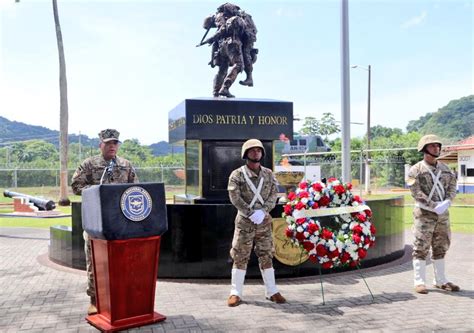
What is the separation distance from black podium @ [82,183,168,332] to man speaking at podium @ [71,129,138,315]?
0.36 meters

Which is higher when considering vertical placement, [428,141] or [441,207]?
[428,141]

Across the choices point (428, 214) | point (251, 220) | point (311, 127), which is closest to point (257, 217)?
point (251, 220)

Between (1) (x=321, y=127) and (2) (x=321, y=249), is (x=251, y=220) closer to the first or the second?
(2) (x=321, y=249)

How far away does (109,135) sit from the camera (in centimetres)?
516

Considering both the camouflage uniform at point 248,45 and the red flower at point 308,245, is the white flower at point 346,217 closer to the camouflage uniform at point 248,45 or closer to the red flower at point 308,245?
the red flower at point 308,245

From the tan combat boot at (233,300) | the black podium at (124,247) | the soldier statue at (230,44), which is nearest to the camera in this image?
the black podium at (124,247)

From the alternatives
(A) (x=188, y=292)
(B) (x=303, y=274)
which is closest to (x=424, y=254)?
(B) (x=303, y=274)

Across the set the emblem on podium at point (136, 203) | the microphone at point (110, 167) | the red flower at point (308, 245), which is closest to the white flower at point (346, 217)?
the red flower at point (308, 245)

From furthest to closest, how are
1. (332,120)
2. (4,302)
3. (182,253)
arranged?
(332,120) < (182,253) < (4,302)

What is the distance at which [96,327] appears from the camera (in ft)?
15.3

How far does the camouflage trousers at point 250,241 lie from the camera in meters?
5.66

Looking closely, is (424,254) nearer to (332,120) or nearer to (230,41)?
(230,41)

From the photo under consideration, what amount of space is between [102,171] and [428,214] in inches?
162

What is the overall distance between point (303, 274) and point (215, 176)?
2.46 metres
